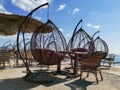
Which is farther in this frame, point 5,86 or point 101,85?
point 101,85

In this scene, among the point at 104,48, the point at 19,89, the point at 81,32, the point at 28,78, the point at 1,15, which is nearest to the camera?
the point at 19,89

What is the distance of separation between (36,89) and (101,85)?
7.01 ft

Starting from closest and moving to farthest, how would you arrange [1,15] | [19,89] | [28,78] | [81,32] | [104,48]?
1. [19,89]
2. [28,78]
3. [1,15]
4. [81,32]
5. [104,48]

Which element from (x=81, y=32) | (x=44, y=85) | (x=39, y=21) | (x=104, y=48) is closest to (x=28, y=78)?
(x=44, y=85)

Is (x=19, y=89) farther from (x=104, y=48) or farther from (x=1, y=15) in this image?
(x=104, y=48)

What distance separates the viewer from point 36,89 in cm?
575

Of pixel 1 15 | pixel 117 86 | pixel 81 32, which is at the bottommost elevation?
pixel 117 86

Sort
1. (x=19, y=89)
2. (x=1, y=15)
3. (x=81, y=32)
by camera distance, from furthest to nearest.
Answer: (x=81, y=32), (x=1, y=15), (x=19, y=89)

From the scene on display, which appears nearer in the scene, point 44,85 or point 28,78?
point 44,85

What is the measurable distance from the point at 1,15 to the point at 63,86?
17.8 feet

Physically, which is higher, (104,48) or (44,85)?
(104,48)

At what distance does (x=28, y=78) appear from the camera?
7.00m

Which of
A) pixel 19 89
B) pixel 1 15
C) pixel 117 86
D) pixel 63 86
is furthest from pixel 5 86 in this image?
pixel 1 15

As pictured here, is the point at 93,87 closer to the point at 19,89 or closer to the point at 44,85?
the point at 44,85
